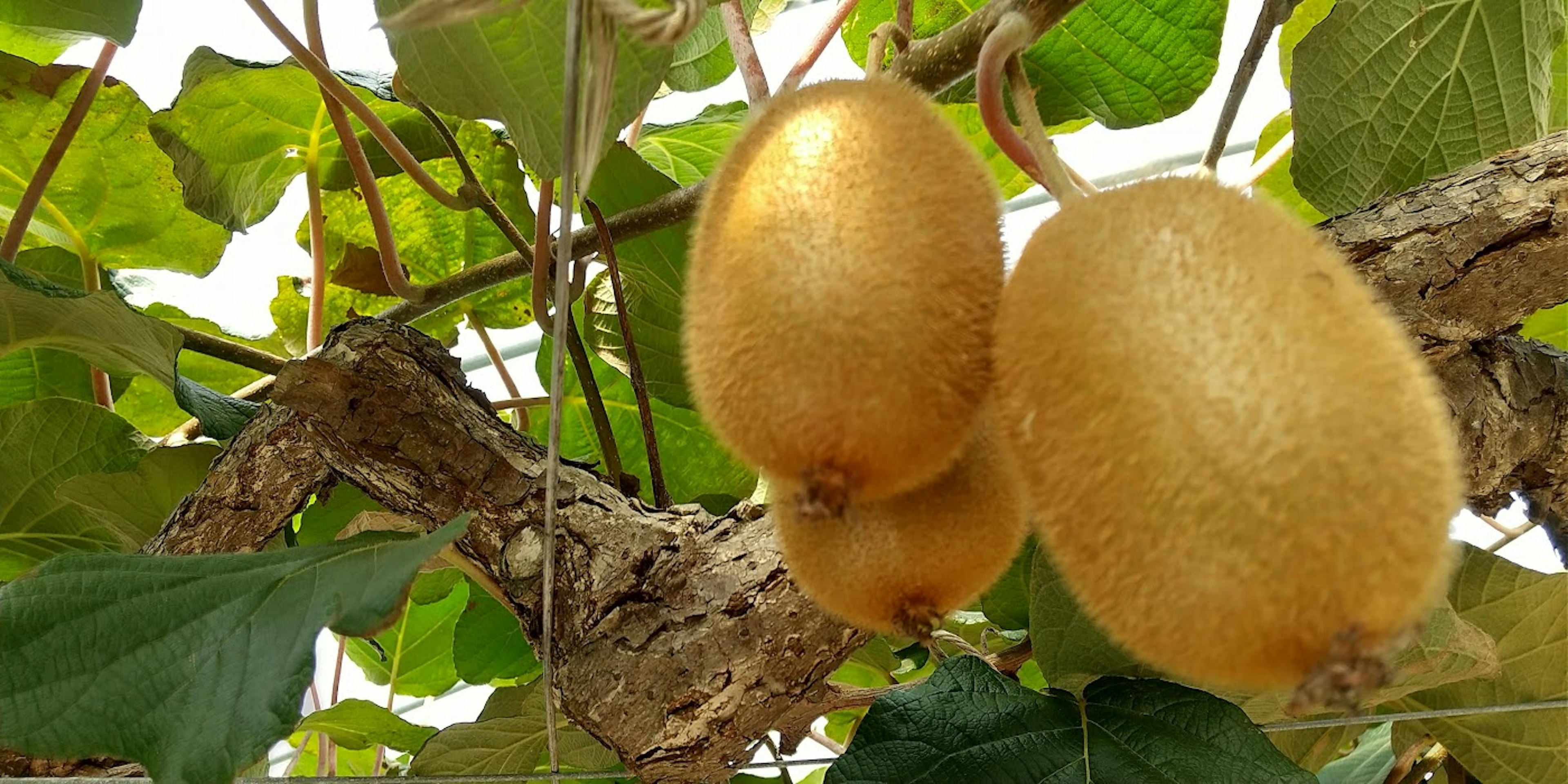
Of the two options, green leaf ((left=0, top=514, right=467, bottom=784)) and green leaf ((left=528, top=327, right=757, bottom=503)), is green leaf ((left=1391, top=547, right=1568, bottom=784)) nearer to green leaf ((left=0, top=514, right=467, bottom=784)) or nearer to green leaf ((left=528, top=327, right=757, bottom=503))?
green leaf ((left=528, top=327, right=757, bottom=503))

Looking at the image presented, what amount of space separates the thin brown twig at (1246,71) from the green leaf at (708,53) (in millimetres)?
396

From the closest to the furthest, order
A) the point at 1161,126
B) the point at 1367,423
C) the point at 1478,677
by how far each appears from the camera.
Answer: the point at 1367,423 → the point at 1478,677 → the point at 1161,126

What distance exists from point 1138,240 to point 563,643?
44 cm

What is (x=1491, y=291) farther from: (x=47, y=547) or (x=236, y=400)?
(x=47, y=547)

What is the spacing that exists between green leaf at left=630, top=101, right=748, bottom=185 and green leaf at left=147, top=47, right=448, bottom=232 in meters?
0.19

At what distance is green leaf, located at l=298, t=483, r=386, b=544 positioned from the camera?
94 centimetres

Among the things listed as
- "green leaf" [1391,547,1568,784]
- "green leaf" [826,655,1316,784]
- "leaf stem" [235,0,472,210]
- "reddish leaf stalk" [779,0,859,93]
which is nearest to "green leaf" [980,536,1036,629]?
"green leaf" [826,655,1316,784]

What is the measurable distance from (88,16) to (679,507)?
556 mm

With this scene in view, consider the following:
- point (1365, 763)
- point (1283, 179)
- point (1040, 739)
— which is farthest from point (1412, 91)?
point (1365, 763)

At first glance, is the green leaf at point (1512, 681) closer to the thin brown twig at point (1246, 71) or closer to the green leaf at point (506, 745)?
the thin brown twig at point (1246, 71)

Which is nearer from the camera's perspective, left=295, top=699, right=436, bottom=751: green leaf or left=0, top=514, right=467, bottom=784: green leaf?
left=0, top=514, right=467, bottom=784: green leaf

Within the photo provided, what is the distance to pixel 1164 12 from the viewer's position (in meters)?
0.77

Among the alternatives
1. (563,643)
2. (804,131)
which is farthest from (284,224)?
(804,131)

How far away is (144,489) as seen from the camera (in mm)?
804
